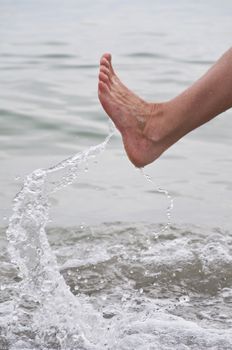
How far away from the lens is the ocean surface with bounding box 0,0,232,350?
416cm

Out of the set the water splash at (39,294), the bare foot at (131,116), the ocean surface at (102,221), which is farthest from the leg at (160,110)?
the water splash at (39,294)

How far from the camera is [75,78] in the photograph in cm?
897

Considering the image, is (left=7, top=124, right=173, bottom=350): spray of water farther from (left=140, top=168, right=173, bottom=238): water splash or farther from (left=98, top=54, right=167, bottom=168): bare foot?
(left=140, top=168, right=173, bottom=238): water splash

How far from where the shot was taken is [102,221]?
5465mm

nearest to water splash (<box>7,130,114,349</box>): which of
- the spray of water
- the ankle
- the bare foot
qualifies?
the spray of water

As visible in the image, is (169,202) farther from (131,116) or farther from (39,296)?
(39,296)

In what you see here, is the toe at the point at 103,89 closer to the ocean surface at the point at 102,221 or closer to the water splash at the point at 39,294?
the ocean surface at the point at 102,221

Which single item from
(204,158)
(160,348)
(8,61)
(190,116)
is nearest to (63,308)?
(160,348)

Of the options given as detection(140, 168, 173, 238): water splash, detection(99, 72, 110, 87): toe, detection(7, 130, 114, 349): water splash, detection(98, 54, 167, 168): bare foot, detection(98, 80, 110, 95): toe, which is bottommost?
detection(140, 168, 173, 238): water splash

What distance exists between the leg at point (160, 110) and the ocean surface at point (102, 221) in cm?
18

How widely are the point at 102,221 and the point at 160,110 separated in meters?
1.20

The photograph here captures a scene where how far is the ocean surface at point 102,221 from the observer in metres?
4.16

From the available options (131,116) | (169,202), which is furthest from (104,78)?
(169,202)

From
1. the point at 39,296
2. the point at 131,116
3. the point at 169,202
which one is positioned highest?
the point at 131,116
